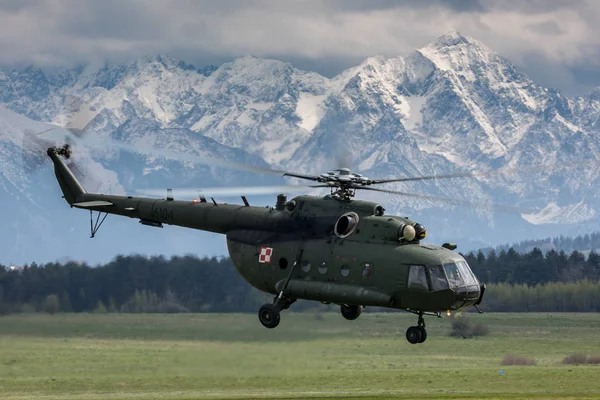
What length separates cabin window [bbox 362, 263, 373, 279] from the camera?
45.8 m

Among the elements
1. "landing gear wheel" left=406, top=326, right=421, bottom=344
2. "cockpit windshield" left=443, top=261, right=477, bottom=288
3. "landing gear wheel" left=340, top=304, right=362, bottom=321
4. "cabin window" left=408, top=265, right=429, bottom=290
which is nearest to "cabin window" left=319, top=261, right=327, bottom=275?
"landing gear wheel" left=340, top=304, right=362, bottom=321

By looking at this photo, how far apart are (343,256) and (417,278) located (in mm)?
3234

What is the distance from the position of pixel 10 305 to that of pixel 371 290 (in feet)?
159

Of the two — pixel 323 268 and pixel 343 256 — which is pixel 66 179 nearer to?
pixel 323 268

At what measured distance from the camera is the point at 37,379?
285ft

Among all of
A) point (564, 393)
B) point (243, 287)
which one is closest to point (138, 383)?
point (564, 393)

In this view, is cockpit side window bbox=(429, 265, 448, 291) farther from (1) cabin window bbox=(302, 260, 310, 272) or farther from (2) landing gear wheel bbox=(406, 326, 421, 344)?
(1) cabin window bbox=(302, 260, 310, 272)

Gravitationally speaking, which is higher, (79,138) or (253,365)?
(79,138)

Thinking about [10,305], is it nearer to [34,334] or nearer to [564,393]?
[34,334]

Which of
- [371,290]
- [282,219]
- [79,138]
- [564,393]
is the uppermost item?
[79,138]

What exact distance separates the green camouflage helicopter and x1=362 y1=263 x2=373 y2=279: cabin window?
39mm

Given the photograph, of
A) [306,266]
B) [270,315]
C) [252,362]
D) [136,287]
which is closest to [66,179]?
[252,362]

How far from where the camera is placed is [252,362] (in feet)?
196

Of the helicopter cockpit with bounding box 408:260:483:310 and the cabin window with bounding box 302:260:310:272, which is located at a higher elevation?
the cabin window with bounding box 302:260:310:272
